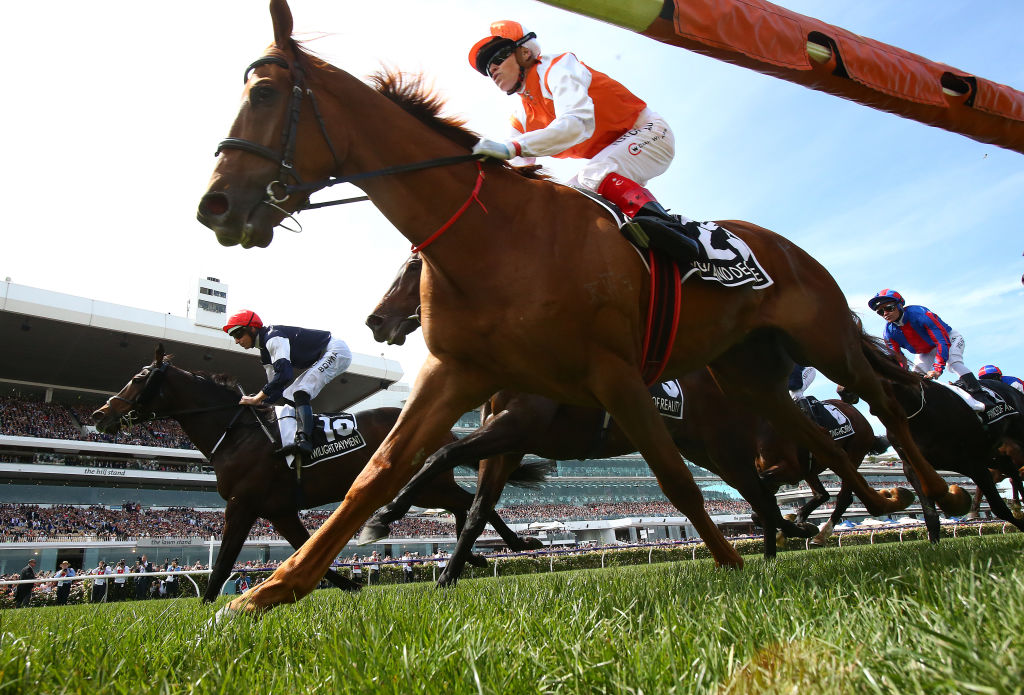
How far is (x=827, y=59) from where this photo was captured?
330cm

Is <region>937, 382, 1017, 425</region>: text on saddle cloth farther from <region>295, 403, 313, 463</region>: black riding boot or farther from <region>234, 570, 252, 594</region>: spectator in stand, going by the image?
<region>234, 570, 252, 594</region>: spectator in stand

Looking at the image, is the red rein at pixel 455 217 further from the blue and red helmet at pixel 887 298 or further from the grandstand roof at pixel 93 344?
the grandstand roof at pixel 93 344

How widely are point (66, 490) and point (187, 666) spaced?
1528 inches

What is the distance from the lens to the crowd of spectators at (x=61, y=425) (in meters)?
33.9

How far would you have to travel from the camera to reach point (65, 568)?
19.7 meters

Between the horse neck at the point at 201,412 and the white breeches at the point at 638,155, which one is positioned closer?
the white breeches at the point at 638,155

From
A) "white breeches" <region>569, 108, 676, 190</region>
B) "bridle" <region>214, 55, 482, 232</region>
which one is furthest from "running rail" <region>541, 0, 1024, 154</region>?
"bridle" <region>214, 55, 482, 232</region>

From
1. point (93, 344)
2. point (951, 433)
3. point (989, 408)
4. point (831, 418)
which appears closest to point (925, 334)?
point (989, 408)

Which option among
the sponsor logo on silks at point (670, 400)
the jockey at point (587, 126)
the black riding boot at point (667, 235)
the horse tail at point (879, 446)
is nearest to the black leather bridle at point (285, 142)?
the jockey at point (587, 126)

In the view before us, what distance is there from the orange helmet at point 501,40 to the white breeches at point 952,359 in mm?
6563

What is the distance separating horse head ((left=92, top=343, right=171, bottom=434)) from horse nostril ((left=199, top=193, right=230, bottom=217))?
5.32 m

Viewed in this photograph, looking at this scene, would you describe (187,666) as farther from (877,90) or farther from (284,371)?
(284,371)

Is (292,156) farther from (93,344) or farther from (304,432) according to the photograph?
(93,344)

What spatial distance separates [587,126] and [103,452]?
3981cm
